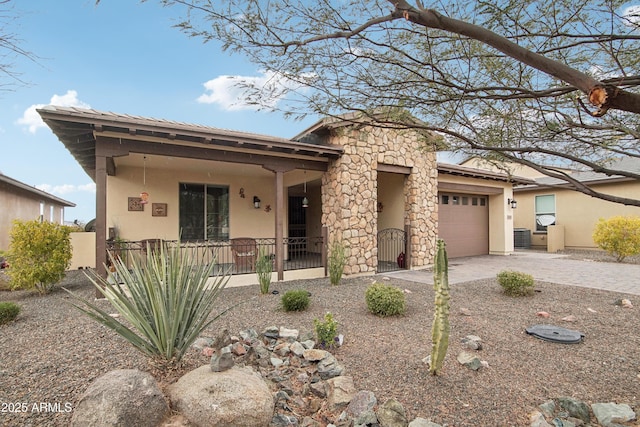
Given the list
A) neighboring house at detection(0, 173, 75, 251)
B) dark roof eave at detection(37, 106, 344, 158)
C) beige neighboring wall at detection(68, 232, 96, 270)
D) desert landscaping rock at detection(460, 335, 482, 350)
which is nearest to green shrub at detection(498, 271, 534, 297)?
desert landscaping rock at detection(460, 335, 482, 350)

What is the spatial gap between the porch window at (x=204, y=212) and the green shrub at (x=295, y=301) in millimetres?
5172

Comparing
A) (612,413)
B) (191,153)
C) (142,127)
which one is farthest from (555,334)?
(142,127)

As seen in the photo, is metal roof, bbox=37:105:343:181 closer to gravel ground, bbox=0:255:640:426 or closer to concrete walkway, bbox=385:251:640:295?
gravel ground, bbox=0:255:640:426

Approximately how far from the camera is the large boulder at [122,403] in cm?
210

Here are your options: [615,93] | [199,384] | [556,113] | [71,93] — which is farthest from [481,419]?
[71,93]

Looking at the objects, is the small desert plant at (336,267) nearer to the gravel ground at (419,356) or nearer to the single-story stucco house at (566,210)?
the gravel ground at (419,356)

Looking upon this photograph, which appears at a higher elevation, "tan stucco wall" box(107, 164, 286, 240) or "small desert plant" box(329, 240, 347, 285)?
"tan stucco wall" box(107, 164, 286, 240)

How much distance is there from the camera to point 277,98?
3.35m

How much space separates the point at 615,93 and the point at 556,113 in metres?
1.67

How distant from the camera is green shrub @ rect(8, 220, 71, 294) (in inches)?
235

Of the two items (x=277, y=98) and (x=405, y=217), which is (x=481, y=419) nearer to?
(x=277, y=98)

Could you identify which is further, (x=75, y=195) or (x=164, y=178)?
(x=75, y=195)

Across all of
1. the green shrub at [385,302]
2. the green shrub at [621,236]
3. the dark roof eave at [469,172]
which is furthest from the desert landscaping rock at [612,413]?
the green shrub at [621,236]

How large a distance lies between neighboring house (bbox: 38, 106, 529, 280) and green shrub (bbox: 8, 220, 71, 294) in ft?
3.09
